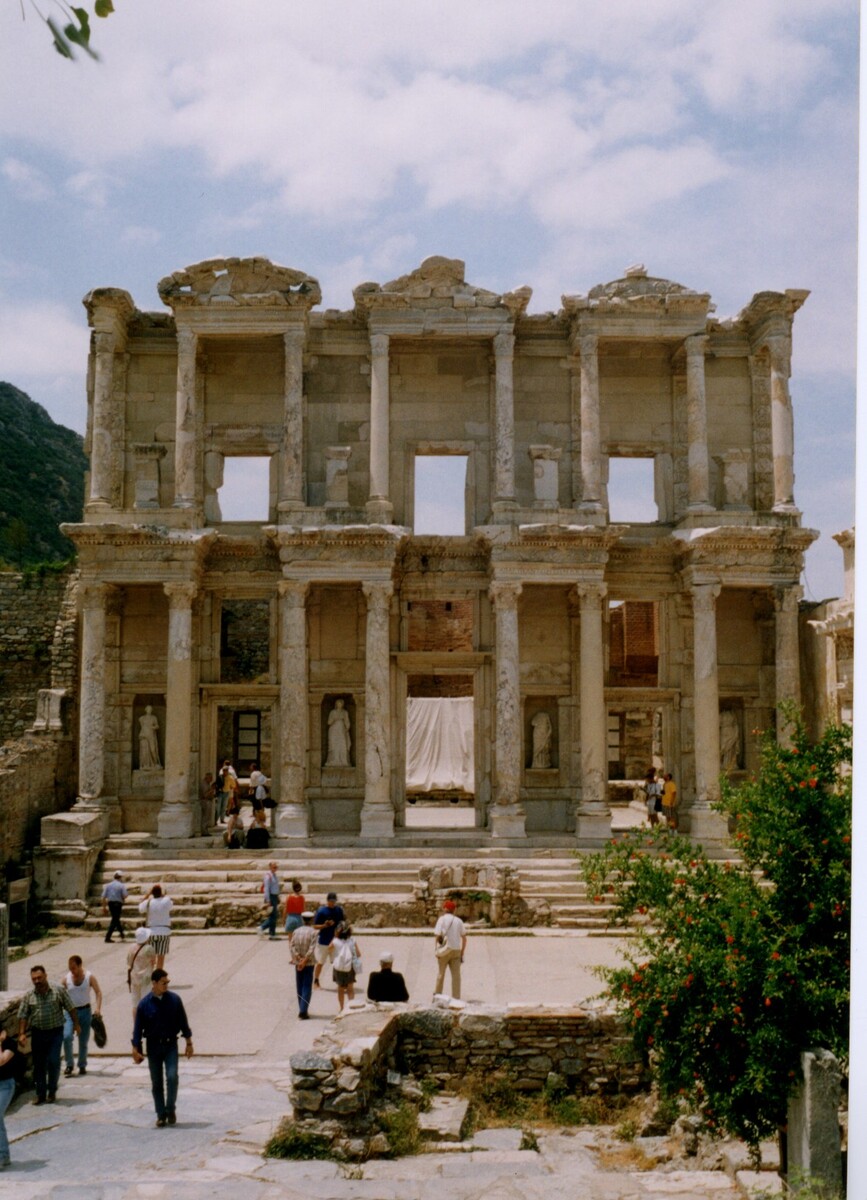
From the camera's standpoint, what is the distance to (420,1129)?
1049 cm

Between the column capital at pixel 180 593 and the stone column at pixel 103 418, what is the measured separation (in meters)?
2.22

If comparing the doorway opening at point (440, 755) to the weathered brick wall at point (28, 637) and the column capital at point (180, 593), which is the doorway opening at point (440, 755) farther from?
the column capital at point (180, 593)

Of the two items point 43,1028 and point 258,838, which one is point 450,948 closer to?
point 43,1028

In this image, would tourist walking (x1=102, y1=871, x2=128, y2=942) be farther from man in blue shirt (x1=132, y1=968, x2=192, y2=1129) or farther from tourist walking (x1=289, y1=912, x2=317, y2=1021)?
man in blue shirt (x1=132, y1=968, x2=192, y2=1129)

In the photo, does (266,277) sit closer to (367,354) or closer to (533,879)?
(367,354)

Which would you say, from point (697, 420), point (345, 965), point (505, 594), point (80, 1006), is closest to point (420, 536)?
point (505, 594)

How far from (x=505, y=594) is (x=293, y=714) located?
14.8 ft

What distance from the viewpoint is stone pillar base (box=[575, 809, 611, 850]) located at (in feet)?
72.6

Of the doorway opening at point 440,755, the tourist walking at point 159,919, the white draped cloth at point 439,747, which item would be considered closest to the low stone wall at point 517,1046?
the tourist walking at point 159,919

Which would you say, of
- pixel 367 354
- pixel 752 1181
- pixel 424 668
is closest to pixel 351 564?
pixel 424 668

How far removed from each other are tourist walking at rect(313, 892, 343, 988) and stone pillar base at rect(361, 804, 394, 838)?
21.4 ft

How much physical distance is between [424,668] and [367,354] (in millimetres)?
6427

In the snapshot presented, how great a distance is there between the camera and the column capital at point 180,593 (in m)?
22.7

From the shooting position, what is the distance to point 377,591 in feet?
74.5
